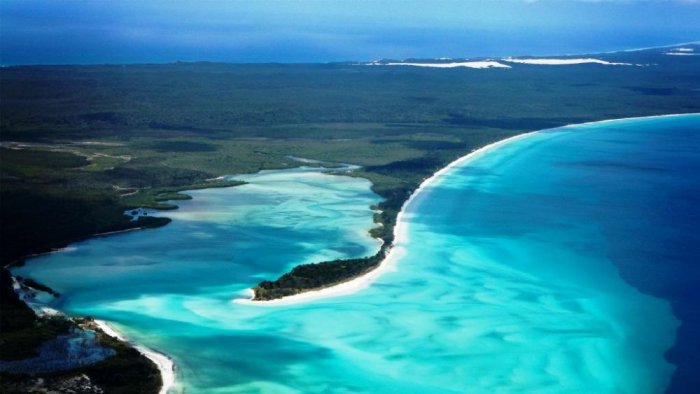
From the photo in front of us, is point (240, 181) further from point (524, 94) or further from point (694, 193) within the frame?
point (524, 94)

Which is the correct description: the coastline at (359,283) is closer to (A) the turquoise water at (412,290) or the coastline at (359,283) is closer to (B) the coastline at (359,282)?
(B) the coastline at (359,282)

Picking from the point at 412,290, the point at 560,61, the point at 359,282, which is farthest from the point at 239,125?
Answer: the point at 560,61

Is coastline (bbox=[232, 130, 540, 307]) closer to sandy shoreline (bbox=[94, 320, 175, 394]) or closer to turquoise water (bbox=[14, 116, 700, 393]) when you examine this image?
turquoise water (bbox=[14, 116, 700, 393])

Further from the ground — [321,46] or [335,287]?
[321,46]

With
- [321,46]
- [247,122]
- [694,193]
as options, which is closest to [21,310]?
[694,193]

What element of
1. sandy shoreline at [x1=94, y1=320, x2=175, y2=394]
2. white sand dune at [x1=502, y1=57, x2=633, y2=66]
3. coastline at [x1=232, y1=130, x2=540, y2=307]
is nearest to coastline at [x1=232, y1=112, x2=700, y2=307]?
coastline at [x1=232, y1=130, x2=540, y2=307]

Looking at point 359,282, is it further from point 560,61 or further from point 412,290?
point 560,61

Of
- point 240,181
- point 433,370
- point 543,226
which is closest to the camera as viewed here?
point 433,370
